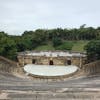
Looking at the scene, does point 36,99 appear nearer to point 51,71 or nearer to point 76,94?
point 76,94

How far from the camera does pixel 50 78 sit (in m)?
39.1

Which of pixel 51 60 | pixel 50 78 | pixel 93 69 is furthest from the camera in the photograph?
pixel 51 60

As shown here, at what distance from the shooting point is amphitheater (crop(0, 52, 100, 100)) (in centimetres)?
1607

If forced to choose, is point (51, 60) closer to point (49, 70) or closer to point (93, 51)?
point (49, 70)

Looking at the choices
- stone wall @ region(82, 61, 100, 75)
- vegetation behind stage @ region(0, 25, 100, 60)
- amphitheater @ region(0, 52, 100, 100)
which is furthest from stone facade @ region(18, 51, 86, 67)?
stone wall @ region(82, 61, 100, 75)

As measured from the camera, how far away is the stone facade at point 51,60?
159 ft

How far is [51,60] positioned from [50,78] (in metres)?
10.1

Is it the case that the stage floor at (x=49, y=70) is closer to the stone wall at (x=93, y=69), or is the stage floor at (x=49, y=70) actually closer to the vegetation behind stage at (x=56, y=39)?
the stone wall at (x=93, y=69)

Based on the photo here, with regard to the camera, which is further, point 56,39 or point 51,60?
point 56,39

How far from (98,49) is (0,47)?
55.1ft

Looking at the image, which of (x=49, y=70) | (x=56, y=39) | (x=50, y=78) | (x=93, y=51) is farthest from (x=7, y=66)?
(x=56, y=39)

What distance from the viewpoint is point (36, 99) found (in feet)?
49.8

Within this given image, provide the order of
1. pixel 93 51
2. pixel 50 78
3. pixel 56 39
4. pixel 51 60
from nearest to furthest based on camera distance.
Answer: pixel 50 78, pixel 93 51, pixel 51 60, pixel 56 39

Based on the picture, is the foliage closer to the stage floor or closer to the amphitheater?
the amphitheater
